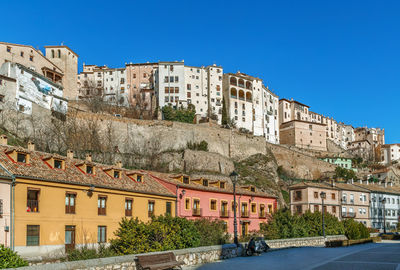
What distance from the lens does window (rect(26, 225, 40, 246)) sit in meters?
25.1

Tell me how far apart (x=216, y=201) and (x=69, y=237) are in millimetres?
18425

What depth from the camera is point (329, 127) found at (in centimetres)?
13738

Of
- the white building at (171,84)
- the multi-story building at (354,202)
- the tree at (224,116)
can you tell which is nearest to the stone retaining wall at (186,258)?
the multi-story building at (354,202)

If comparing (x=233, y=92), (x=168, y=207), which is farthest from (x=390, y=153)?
(x=168, y=207)

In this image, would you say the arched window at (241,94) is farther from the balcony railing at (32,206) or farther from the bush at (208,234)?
the balcony railing at (32,206)

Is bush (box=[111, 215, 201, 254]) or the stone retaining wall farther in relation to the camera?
bush (box=[111, 215, 201, 254])

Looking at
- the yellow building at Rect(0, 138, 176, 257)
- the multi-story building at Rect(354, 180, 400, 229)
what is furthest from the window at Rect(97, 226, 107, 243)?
the multi-story building at Rect(354, 180, 400, 229)

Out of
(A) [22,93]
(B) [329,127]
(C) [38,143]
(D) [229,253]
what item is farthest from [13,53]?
(B) [329,127]

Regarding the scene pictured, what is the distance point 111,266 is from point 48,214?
40.4 ft

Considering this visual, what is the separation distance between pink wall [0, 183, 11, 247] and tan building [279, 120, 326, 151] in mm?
90945

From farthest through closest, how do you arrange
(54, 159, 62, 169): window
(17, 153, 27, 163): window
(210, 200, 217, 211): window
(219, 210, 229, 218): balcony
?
(219, 210, 229, 218): balcony, (210, 200, 217, 211): window, (54, 159, 62, 169): window, (17, 153, 27, 163): window

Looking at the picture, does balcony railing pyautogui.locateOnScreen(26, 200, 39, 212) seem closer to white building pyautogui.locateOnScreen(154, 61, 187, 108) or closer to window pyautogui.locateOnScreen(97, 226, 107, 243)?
window pyautogui.locateOnScreen(97, 226, 107, 243)

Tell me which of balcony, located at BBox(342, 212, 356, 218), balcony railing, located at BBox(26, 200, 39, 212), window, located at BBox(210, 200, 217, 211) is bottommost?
balcony, located at BBox(342, 212, 356, 218)

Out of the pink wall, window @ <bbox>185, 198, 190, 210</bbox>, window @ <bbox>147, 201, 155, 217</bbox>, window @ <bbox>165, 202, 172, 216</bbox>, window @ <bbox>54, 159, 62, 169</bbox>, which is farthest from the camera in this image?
window @ <bbox>185, 198, 190, 210</bbox>
